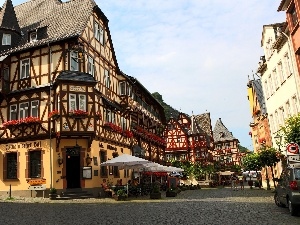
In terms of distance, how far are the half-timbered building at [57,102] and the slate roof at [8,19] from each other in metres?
0.08

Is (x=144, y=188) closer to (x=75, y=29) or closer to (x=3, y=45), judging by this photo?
(x=75, y=29)

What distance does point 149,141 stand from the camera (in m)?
40.7

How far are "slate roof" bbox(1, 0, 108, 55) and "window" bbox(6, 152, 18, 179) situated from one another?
8.32 metres

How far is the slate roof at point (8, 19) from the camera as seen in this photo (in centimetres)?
2832

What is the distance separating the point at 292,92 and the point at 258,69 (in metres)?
9.28

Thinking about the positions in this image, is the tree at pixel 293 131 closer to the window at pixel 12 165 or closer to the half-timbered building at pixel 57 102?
the half-timbered building at pixel 57 102

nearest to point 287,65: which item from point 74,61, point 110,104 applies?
point 110,104

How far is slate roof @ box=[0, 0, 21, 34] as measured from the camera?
92.9 ft

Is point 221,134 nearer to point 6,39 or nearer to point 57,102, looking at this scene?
point 6,39

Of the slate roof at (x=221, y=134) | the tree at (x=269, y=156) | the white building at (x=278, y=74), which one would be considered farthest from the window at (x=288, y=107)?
the slate roof at (x=221, y=134)

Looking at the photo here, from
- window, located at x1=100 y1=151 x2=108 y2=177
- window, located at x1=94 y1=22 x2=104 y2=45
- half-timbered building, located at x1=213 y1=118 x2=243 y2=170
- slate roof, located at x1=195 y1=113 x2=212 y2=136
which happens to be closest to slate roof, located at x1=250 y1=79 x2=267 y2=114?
window, located at x1=100 y1=151 x2=108 y2=177

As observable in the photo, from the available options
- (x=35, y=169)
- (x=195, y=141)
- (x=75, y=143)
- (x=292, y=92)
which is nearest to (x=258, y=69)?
(x=292, y=92)

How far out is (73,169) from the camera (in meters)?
24.5

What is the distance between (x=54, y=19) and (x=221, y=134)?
245 ft
